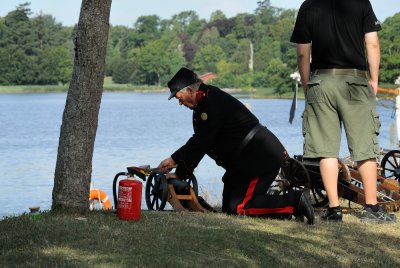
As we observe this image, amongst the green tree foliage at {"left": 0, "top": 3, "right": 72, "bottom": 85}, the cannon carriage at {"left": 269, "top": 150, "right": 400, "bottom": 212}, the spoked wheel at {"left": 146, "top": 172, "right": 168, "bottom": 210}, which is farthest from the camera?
the green tree foliage at {"left": 0, "top": 3, "right": 72, "bottom": 85}

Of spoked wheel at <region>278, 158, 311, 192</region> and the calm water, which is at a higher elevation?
spoked wheel at <region>278, 158, 311, 192</region>

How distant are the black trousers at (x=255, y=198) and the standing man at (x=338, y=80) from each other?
0.40 m

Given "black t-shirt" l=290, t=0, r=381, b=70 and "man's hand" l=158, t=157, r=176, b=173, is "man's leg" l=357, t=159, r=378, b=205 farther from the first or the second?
"man's hand" l=158, t=157, r=176, b=173

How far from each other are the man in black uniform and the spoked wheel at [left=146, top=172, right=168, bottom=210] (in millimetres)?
256

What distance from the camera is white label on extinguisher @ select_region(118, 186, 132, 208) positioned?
726 centimetres

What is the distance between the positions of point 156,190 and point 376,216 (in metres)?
1.93

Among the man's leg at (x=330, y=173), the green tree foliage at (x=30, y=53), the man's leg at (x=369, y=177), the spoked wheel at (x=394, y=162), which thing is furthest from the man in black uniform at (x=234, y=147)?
the green tree foliage at (x=30, y=53)

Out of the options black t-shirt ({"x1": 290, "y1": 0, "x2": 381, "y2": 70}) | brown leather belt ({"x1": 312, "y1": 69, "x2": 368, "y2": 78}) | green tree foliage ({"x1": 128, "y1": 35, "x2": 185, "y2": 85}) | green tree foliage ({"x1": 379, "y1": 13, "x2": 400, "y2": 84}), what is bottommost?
green tree foliage ({"x1": 128, "y1": 35, "x2": 185, "y2": 85})

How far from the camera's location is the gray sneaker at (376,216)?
793 cm

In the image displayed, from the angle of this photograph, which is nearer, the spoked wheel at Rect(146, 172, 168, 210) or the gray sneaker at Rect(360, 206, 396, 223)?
the gray sneaker at Rect(360, 206, 396, 223)

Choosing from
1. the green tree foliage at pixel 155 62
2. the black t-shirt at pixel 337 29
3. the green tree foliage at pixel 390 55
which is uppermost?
the black t-shirt at pixel 337 29

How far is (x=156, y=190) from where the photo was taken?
8469 millimetres

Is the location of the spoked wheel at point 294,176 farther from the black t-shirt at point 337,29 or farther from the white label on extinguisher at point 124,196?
the white label on extinguisher at point 124,196

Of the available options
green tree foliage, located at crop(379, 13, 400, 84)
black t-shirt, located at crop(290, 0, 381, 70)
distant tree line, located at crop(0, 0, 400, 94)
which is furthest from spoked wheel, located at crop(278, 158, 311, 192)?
distant tree line, located at crop(0, 0, 400, 94)
